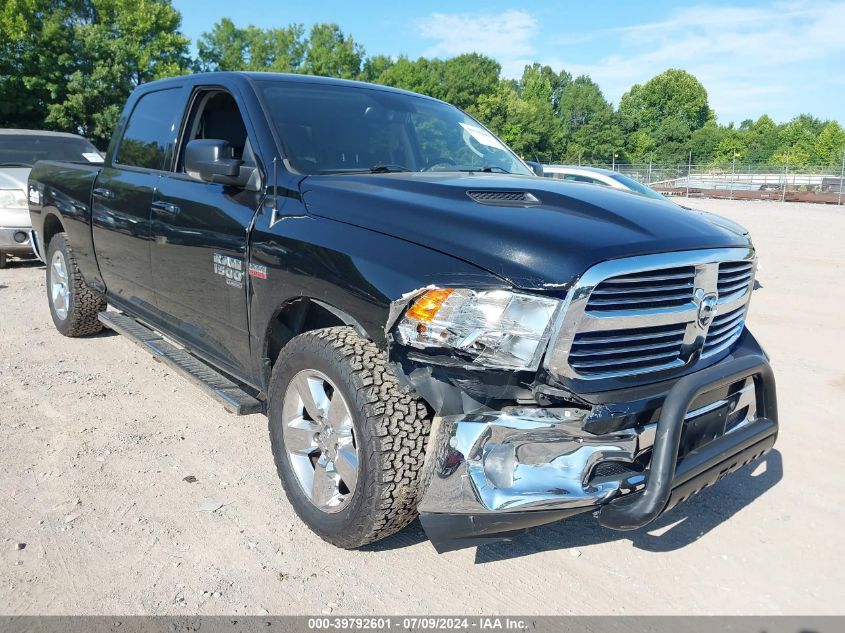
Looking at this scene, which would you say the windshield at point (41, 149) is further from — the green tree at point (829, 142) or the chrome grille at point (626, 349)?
the green tree at point (829, 142)

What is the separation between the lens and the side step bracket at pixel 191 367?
134 inches

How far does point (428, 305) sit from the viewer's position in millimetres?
2400

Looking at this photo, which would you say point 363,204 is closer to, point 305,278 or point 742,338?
point 305,278

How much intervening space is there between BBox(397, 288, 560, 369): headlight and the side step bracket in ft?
4.49

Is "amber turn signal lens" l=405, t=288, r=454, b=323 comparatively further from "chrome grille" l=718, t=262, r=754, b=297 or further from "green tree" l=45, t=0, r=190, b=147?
"green tree" l=45, t=0, r=190, b=147

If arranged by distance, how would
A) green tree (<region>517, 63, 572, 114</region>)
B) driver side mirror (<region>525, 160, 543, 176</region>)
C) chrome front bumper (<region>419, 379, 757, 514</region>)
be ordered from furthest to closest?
green tree (<region>517, 63, 572, 114</region>), driver side mirror (<region>525, 160, 543, 176</region>), chrome front bumper (<region>419, 379, 757, 514</region>)

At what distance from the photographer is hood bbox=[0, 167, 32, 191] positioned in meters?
8.87

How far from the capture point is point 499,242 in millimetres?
2404

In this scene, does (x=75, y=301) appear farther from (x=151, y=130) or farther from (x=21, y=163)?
(x=21, y=163)

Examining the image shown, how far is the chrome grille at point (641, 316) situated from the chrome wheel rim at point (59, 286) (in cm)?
491

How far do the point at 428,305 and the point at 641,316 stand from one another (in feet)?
2.45

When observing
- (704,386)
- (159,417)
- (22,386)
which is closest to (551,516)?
(704,386)

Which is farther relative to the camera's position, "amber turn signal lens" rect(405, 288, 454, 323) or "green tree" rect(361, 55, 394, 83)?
"green tree" rect(361, 55, 394, 83)

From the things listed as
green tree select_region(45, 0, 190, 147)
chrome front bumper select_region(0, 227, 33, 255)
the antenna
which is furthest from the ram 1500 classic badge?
green tree select_region(45, 0, 190, 147)
